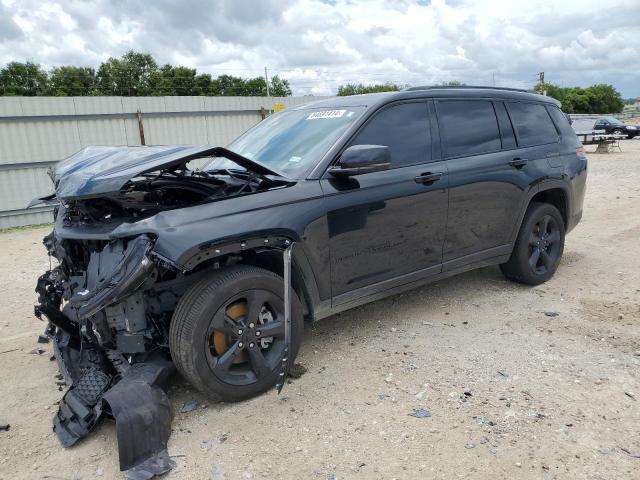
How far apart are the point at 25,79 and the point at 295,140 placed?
4025cm

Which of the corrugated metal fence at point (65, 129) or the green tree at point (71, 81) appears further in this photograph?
the green tree at point (71, 81)

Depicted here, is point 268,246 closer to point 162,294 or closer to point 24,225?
point 162,294

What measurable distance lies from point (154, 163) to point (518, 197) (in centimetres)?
334

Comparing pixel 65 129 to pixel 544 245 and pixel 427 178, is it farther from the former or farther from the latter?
pixel 544 245

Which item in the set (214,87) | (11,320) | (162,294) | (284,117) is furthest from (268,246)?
(214,87)

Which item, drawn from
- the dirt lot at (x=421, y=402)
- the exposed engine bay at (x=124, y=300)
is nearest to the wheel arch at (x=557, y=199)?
the dirt lot at (x=421, y=402)

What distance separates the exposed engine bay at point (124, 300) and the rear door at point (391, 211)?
0.54m

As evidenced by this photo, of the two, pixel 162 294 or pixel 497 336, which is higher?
pixel 162 294

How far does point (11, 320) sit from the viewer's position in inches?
197

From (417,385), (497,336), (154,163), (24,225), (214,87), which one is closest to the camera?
(154,163)

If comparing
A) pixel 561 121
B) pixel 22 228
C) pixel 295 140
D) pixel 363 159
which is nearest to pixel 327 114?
pixel 295 140

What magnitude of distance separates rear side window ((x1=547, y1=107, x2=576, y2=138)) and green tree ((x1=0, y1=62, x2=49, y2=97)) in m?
38.5

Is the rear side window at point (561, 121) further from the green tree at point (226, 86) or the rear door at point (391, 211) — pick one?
the green tree at point (226, 86)

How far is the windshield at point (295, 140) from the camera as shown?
147 inches
